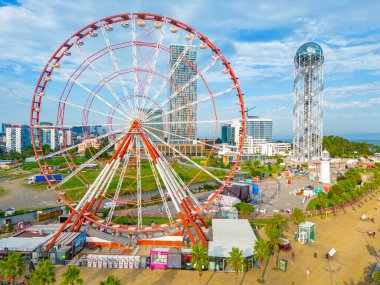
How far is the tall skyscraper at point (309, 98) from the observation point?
99.7 meters

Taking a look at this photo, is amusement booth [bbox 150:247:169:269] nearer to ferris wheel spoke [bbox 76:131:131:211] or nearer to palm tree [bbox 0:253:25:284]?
ferris wheel spoke [bbox 76:131:131:211]

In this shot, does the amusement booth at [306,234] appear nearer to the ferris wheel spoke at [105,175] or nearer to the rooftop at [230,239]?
the rooftop at [230,239]

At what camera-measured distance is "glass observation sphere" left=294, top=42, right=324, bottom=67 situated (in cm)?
9950

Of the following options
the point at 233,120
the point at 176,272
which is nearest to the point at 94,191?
the point at 176,272

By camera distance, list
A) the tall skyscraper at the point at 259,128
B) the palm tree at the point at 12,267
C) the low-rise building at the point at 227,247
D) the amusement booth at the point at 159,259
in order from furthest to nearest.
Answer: the tall skyscraper at the point at 259,128 < the amusement booth at the point at 159,259 < the low-rise building at the point at 227,247 < the palm tree at the point at 12,267

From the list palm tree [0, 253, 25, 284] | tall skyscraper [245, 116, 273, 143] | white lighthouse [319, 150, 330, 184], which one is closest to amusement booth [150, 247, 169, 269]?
palm tree [0, 253, 25, 284]

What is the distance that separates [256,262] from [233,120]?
1112cm

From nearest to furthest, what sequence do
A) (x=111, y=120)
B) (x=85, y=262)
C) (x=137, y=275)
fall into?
1. (x=137, y=275)
2. (x=85, y=262)
3. (x=111, y=120)

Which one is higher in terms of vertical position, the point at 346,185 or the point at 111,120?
the point at 111,120

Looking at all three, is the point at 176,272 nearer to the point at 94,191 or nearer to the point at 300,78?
the point at 94,191

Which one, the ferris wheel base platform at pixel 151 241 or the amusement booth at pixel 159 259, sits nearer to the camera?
the amusement booth at pixel 159 259

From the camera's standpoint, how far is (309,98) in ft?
332

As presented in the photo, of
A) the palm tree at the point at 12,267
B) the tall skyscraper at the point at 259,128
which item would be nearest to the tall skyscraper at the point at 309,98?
the tall skyscraper at the point at 259,128

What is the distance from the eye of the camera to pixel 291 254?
25.5 m
